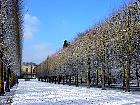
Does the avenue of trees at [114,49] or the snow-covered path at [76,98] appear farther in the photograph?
the avenue of trees at [114,49]

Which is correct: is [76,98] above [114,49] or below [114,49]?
below

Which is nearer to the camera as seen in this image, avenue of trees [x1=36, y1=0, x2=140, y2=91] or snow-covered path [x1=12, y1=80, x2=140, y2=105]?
snow-covered path [x1=12, y1=80, x2=140, y2=105]

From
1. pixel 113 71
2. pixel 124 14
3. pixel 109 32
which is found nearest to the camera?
pixel 124 14

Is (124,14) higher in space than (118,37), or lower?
higher

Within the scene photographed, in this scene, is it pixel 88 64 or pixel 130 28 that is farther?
pixel 88 64

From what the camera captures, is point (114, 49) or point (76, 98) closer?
point (76, 98)

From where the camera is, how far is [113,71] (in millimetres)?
66938

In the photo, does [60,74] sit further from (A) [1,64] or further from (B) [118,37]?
(A) [1,64]

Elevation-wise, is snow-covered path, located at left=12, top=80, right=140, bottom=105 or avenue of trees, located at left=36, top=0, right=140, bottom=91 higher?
avenue of trees, located at left=36, top=0, right=140, bottom=91

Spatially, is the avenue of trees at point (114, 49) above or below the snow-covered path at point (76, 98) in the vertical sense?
above

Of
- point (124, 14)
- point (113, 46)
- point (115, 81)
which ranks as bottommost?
point (115, 81)

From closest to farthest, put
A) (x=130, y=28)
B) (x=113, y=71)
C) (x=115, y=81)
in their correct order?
(x=130, y=28) → (x=113, y=71) → (x=115, y=81)

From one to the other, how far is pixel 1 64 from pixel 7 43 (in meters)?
2.32

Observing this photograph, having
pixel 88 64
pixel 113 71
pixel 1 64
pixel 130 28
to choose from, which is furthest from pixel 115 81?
pixel 1 64
